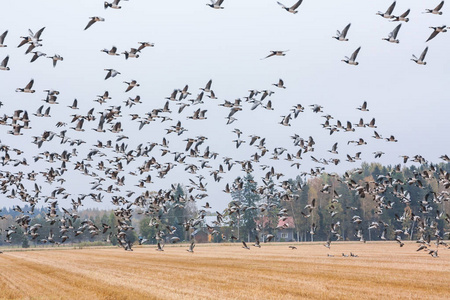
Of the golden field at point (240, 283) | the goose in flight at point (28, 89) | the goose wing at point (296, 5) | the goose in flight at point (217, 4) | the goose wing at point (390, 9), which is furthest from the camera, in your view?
the goose in flight at point (28, 89)

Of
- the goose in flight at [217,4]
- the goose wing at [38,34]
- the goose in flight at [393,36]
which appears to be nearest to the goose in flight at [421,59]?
the goose in flight at [393,36]

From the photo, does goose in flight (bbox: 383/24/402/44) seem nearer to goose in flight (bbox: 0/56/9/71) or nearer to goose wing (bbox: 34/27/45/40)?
goose wing (bbox: 34/27/45/40)

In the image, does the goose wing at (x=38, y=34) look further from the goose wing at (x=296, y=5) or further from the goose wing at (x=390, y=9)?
the goose wing at (x=390, y=9)

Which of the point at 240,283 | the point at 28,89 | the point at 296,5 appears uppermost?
the point at 296,5

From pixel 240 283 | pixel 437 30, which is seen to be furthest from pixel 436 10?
pixel 240 283

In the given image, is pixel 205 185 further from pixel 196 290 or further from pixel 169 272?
pixel 196 290

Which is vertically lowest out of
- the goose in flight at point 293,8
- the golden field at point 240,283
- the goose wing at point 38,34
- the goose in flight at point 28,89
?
the golden field at point 240,283

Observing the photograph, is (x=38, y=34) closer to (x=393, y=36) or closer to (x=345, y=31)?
(x=345, y=31)

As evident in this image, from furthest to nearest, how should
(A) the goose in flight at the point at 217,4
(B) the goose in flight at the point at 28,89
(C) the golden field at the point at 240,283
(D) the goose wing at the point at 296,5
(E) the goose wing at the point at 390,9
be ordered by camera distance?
(B) the goose in flight at the point at 28,89, (D) the goose wing at the point at 296,5, (C) the golden field at the point at 240,283, (E) the goose wing at the point at 390,9, (A) the goose in flight at the point at 217,4

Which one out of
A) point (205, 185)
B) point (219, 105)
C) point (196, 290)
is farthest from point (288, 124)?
point (196, 290)

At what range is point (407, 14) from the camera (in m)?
27.2

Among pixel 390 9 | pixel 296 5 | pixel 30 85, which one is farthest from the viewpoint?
pixel 30 85

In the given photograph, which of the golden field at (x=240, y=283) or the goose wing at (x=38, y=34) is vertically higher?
the goose wing at (x=38, y=34)

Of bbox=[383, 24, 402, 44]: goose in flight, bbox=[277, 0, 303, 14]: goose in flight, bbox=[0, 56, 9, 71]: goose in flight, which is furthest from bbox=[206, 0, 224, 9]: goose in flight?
bbox=[0, 56, 9, 71]: goose in flight
